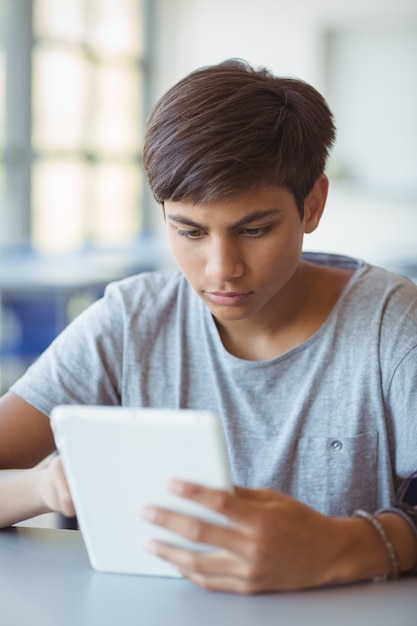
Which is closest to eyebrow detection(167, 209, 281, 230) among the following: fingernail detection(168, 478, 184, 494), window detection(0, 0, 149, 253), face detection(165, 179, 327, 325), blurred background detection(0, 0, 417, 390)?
face detection(165, 179, 327, 325)

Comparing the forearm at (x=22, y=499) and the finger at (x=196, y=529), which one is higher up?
the finger at (x=196, y=529)

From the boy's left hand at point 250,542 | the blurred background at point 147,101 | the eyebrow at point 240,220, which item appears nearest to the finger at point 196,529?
the boy's left hand at point 250,542

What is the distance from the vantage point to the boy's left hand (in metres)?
1.09

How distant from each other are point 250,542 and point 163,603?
0.12 meters

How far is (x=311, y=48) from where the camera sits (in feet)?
24.3

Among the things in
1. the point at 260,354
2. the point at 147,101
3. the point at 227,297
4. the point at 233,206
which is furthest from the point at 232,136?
the point at 147,101

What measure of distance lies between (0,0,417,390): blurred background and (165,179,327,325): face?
465cm

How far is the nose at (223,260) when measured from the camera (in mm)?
1329

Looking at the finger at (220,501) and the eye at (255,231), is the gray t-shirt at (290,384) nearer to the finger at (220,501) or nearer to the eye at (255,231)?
the eye at (255,231)

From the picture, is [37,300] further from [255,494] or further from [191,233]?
[255,494]

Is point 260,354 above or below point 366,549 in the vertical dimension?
above

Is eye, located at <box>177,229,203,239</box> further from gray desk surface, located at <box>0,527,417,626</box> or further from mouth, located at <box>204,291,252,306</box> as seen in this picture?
gray desk surface, located at <box>0,527,417,626</box>

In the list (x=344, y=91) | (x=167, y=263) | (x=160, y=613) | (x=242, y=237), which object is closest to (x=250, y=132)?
(x=242, y=237)

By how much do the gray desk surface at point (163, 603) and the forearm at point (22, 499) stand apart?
0.12m
